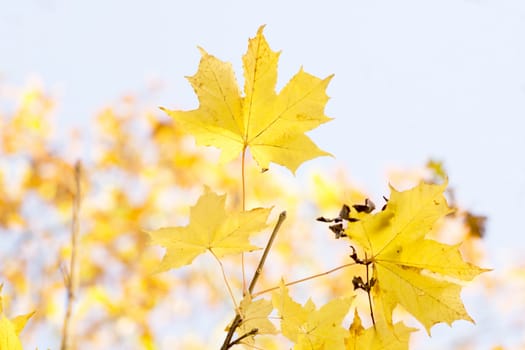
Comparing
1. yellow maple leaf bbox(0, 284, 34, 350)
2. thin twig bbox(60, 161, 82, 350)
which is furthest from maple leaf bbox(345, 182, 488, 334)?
thin twig bbox(60, 161, 82, 350)

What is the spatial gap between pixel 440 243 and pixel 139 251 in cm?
641

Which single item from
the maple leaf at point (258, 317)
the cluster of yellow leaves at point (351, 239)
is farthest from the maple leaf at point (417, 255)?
the maple leaf at point (258, 317)

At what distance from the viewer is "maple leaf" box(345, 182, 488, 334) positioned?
0.54m

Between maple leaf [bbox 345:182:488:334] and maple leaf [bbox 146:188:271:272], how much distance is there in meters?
0.10

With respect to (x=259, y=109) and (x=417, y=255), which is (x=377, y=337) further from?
(x=259, y=109)

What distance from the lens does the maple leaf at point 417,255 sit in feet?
1.78

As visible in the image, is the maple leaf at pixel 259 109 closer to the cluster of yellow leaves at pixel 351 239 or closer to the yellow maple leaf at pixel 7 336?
the cluster of yellow leaves at pixel 351 239

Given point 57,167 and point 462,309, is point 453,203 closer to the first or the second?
point 462,309

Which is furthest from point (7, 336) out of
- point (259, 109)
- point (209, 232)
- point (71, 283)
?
point (71, 283)

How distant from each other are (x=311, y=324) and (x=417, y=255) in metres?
0.12

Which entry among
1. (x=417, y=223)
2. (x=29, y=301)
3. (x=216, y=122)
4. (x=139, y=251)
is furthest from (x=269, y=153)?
(x=139, y=251)

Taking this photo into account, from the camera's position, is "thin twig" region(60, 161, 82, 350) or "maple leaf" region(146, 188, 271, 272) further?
"thin twig" region(60, 161, 82, 350)

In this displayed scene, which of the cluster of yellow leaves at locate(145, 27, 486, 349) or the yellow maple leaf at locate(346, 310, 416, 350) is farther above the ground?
the cluster of yellow leaves at locate(145, 27, 486, 349)

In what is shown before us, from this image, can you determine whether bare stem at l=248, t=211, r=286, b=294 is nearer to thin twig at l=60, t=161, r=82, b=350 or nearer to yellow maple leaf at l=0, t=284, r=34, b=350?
yellow maple leaf at l=0, t=284, r=34, b=350
